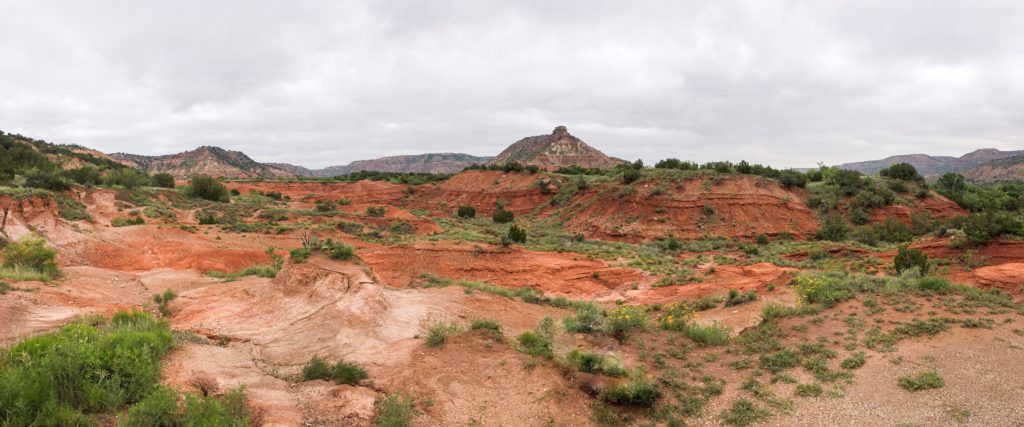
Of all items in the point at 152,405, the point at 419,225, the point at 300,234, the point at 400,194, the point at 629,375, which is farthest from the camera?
the point at 400,194

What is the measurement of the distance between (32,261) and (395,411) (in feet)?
46.6

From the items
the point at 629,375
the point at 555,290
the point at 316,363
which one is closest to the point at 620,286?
the point at 555,290

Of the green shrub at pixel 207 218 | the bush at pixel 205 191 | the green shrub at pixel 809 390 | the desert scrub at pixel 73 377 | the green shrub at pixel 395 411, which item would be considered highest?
the bush at pixel 205 191

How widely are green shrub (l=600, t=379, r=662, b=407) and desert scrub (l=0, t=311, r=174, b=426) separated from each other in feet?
20.0

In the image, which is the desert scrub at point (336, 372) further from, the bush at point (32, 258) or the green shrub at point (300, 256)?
the bush at point (32, 258)

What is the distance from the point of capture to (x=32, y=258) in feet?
45.0

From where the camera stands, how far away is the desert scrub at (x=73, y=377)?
4.96 meters

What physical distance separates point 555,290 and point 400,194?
44.1 m

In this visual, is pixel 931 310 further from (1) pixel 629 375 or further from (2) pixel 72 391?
(2) pixel 72 391

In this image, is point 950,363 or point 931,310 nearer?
point 950,363

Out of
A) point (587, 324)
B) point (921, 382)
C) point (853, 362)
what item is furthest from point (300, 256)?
point (921, 382)

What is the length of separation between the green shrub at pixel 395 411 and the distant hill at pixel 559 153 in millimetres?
102587

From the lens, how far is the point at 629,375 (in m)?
7.93

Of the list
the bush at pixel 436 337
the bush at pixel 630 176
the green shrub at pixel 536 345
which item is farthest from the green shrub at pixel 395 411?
the bush at pixel 630 176
